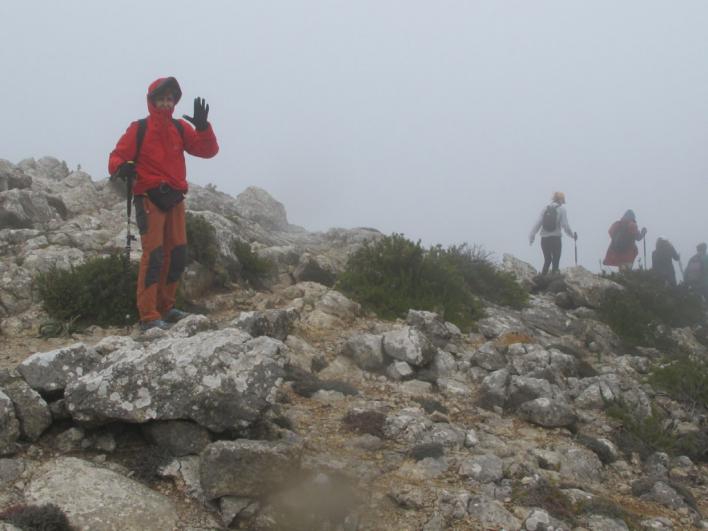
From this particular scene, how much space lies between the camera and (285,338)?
7.64 meters

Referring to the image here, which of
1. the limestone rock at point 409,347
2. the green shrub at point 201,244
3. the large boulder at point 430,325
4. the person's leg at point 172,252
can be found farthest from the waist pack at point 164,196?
the large boulder at point 430,325

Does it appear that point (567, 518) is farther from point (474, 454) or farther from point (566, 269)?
point (566, 269)

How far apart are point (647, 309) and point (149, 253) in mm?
9784

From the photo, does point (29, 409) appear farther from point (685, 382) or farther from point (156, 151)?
point (685, 382)

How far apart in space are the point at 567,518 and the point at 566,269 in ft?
30.9

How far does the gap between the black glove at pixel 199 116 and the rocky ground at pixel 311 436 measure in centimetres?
229

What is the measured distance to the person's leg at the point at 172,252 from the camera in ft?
23.4

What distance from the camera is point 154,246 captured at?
22.4 feet

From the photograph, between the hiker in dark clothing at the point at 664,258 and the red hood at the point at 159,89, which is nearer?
the red hood at the point at 159,89

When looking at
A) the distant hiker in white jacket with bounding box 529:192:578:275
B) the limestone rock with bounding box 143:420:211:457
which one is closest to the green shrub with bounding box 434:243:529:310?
the distant hiker in white jacket with bounding box 529:192:578:275

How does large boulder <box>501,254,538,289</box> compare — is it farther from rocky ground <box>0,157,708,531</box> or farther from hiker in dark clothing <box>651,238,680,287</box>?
rocky ground <box>0,157,708,531</box>

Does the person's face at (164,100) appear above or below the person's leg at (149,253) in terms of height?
above

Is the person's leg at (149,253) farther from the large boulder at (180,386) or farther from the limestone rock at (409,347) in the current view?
the limestone rock at (409,347)

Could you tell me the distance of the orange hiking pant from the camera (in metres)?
6.83
